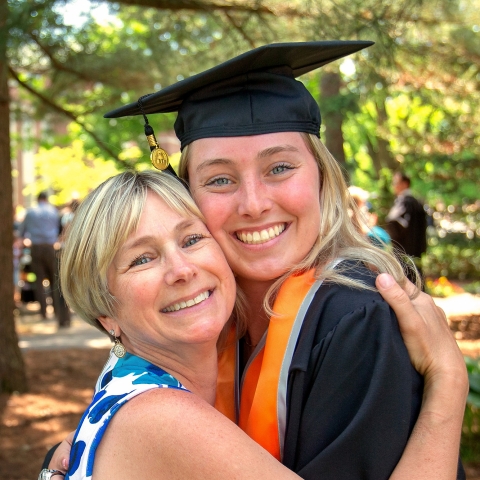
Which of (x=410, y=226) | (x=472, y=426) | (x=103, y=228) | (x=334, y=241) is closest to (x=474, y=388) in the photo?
(x=472, y=426)

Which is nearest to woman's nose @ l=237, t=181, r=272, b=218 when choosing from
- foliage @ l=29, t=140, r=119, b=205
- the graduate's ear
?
→ the graduate's ear

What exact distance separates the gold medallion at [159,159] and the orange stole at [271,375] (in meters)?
0.66

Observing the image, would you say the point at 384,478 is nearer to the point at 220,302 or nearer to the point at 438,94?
the point at 220,302

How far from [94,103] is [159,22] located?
4.64 ft

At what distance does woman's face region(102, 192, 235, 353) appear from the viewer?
2.11m

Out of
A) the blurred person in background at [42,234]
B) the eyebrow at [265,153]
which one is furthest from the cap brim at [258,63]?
the blurred person in background at [42,234]

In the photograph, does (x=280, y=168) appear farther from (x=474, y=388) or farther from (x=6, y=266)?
(x=6, y=266)

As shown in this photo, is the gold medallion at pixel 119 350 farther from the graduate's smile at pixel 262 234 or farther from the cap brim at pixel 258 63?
the cap brim at pixel 258 63

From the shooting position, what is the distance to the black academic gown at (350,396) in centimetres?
177

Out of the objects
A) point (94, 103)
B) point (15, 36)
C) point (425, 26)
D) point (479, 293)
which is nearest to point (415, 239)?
point (479, 293)

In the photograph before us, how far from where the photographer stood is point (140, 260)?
2.14m

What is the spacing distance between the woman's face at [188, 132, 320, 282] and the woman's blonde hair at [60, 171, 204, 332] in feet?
0.32

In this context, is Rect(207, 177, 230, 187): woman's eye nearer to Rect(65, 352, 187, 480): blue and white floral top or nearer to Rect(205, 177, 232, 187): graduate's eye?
Rect(205, 177, 232, 187): graduate's eye

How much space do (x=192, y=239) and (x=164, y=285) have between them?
0.67 ft
